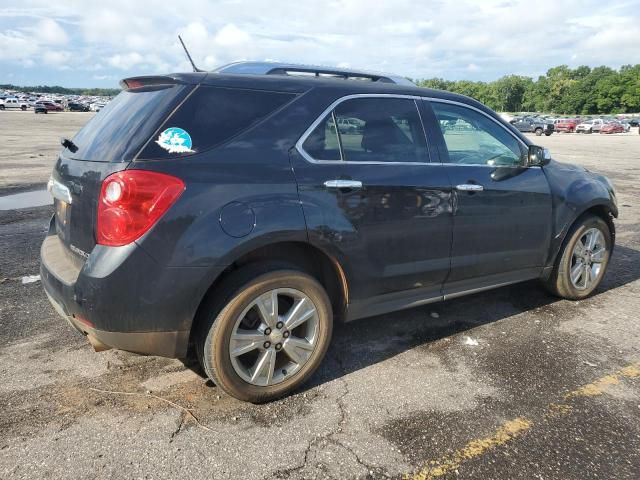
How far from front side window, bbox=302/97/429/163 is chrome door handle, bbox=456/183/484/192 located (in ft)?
1.07

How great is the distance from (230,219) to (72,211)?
956 millimetres

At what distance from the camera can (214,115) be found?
2.84 metres

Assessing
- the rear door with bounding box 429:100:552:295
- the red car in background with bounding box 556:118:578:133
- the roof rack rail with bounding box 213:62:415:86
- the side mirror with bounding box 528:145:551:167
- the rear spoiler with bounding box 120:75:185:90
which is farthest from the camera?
the red car in background with bounding box 556:118:578:133

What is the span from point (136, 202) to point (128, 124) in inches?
21.8

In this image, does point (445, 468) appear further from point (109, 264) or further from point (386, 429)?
point (109, 264)

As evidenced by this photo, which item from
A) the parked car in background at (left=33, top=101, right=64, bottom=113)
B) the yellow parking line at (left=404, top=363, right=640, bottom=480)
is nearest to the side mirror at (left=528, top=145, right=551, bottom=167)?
the yellow parking line at (left=404, top=363, right=640, bottom=480)

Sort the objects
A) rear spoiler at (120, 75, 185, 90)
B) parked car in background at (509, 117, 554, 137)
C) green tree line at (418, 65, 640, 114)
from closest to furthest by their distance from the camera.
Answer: rear spoiler at (120, 75, 185, 90) → parked car in background at (509, 117, 554, 137) → green tree line at (418, 65, 640, 114)

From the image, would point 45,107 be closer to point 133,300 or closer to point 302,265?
point 302,265

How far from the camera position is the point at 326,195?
302 cm

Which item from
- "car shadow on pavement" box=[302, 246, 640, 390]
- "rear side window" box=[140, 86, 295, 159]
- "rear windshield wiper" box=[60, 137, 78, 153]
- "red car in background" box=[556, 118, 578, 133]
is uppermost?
"rear side window" box=[140, 86, 295, 159]

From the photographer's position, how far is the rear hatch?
2.70m

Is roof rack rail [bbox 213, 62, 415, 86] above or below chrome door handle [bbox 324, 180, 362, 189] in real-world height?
above

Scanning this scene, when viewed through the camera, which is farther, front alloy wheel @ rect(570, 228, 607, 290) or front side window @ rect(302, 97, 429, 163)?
front alloy wheel @ rect(570, 228, 607, 290)

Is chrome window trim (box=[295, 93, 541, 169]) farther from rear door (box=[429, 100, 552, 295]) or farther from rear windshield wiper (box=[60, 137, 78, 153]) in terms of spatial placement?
rear windshield wiper (box=[60, 137, 78, 153])
